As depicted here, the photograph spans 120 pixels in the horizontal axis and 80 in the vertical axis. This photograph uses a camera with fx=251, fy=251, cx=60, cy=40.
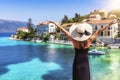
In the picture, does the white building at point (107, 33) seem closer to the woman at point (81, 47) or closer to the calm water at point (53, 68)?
the calm water at point (53, 68)

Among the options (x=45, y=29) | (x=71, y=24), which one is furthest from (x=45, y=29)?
(x=71, y=24)

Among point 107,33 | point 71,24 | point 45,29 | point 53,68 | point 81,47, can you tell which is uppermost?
point 71,24

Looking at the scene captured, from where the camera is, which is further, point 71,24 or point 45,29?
point 45,29

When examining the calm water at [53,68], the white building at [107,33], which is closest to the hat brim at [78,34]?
the calm water at [53,68]

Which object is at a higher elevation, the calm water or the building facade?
the building facade

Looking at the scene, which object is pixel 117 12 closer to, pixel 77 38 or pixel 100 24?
pixel 100 24

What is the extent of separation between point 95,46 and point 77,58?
155 ft

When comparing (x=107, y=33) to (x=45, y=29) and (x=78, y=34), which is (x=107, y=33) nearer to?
(x=45, y=29)

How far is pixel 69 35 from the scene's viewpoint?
2.54m

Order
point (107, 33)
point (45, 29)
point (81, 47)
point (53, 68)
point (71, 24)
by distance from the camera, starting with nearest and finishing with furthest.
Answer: point (81, 47) < point (53, 68) < point (107, 33) < point (71, 24) < point (45, 29)

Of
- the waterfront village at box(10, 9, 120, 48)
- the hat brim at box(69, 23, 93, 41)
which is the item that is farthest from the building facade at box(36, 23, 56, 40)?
the hat brim at box(69, 23, 93, 41)

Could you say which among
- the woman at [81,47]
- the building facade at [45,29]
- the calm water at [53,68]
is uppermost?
the building facade at [45,29]

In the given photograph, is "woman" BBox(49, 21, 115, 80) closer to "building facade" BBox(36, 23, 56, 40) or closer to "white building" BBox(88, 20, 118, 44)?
"white building" BBox(88, 20, 118, 44)

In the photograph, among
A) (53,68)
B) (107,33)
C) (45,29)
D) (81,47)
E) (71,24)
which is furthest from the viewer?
(45,29)
